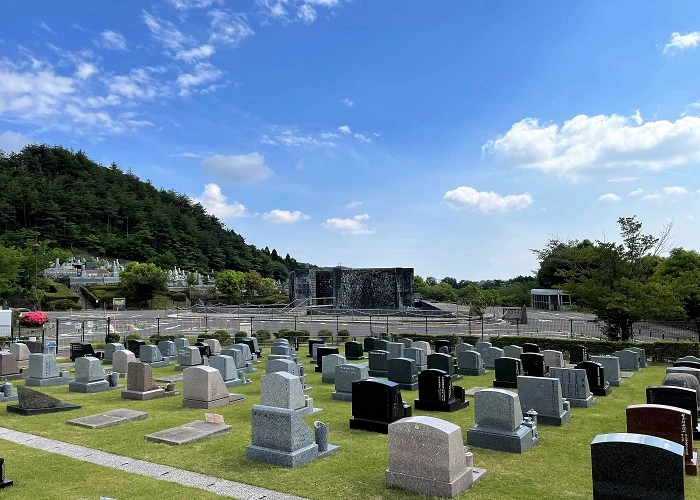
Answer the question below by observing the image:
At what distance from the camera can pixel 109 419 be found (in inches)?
451

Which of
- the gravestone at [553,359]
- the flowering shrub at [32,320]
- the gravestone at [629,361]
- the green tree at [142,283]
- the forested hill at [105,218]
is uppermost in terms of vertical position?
the forested hill at [105,218]

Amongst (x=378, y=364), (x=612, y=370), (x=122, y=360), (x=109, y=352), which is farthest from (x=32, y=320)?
(x=612, y=370)

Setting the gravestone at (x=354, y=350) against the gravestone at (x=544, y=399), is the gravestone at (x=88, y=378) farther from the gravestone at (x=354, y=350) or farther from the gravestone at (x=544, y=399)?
the gravestone at (x=544, y=399)

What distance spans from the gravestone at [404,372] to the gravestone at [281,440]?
775cm

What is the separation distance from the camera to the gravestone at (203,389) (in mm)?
13062

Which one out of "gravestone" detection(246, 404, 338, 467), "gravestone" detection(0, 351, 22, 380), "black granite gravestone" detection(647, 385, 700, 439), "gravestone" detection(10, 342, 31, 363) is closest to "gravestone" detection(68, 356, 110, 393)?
"gravestone" detection(0, 351, 22, 380)

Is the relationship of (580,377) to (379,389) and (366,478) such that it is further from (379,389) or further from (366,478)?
(366,478)

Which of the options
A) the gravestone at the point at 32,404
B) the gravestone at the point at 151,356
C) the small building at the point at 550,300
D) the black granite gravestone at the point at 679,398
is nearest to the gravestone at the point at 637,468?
the black granite gravestone at the point at 679,398

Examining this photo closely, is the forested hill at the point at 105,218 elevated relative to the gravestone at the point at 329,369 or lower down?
elevated

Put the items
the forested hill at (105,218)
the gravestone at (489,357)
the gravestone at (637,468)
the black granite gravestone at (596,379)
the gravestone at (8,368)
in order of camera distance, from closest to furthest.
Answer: the gravestone at (637,468)
the black granite gravestone at (596,379)
the gravestone at (8,368)
the gravestone at (489,357)
the forested hill at (105,218)

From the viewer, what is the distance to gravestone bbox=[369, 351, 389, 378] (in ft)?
60.8

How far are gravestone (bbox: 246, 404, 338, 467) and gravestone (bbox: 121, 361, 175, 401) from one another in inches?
278

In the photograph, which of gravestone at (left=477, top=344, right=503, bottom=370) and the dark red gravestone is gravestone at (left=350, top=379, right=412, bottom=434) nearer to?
the dark red gravestone

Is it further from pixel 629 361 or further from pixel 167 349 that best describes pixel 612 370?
pixel 167 349
